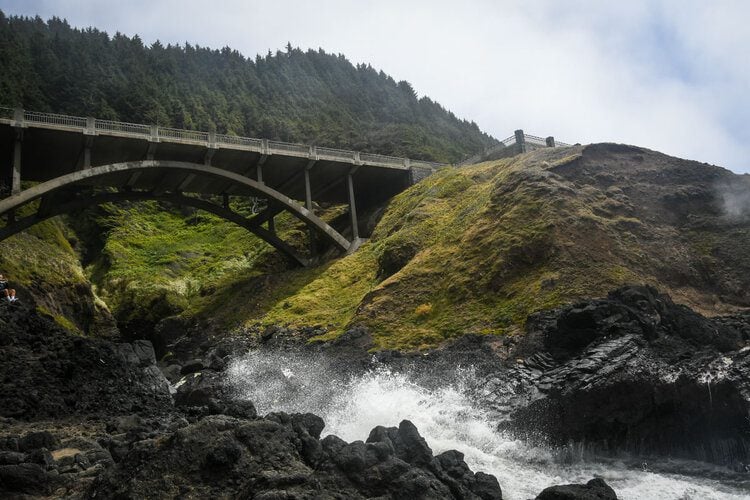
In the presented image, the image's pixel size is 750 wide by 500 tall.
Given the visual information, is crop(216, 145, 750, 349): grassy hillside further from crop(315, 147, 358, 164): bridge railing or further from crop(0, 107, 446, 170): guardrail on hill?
crop(0, 107, 446, 170): guardrail on hill

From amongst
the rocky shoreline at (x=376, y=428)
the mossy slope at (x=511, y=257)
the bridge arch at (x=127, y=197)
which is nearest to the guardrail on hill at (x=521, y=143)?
the mossy slope at (x=511, y=257)

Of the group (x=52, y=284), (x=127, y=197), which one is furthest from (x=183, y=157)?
(x=52, y=284)

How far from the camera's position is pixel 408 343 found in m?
18.3

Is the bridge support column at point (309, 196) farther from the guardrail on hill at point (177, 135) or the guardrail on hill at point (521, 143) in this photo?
the guardrail on hill at point (521, 143)

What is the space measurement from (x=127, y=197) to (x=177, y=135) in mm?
4139

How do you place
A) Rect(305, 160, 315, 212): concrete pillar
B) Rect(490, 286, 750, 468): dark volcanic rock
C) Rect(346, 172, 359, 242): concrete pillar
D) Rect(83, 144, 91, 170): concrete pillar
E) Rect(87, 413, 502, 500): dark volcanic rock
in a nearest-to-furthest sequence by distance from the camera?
Rect(87, 413, 502, 500): dark volcanic rock, Rect(490, 286, 750, 468): dark volcanic rock, Rect(83, 144, 91, 170): concrete pillar, Rect(305, 160, 315, 212): concrete pillar, Rect(346, 172, 359, 242): concrete pillar

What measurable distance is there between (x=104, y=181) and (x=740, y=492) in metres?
28.6

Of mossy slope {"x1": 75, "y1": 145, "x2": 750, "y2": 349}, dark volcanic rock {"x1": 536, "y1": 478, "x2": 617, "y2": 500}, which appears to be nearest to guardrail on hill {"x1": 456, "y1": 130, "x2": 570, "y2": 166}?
mossy slope {"x1": 75, "y1": 145, "x2": 750, "y2": 349}

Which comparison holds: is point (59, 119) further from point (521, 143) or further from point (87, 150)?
point (521, 143)

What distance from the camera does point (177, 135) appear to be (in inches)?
1184

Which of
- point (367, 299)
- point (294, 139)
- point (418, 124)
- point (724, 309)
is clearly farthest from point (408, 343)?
point (418, 124)

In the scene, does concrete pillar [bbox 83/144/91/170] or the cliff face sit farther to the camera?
concrete pillar [bbox 83/144/91/170]

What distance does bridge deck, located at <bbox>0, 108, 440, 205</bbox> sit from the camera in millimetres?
26516

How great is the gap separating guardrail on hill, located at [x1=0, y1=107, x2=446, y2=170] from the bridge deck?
4 cm
